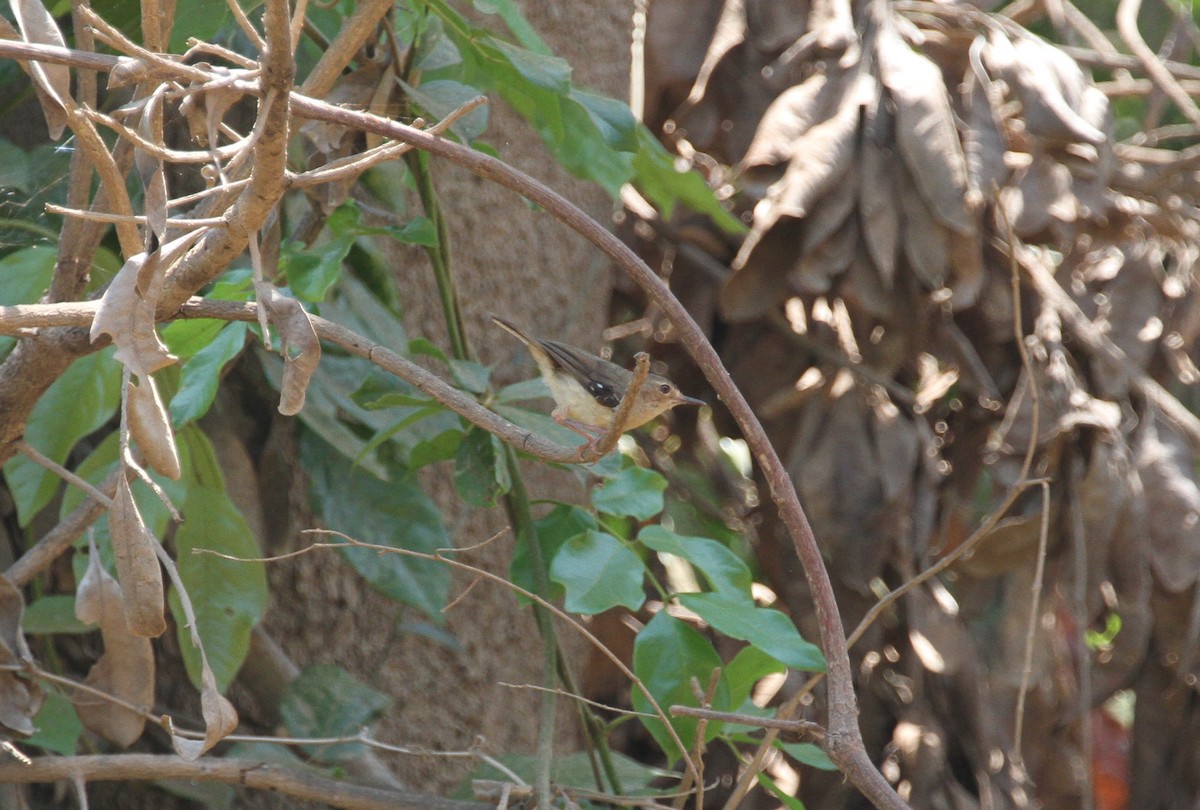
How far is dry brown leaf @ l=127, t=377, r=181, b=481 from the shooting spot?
4.52 feet

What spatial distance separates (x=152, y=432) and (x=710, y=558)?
109 cm

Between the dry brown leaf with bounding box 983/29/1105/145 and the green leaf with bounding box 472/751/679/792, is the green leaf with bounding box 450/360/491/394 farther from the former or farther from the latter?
the dry brown leaf with bounding box 983/29/1105/145

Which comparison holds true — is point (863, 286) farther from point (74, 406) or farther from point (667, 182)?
point (74, 406)

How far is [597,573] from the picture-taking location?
2051mm

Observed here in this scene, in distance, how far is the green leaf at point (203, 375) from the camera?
2064 mm

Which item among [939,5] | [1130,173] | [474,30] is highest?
[474,30]

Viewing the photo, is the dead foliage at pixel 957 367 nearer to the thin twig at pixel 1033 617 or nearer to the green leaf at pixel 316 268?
the thin twig at pixel 1033 617

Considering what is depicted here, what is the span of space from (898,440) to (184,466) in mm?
2040

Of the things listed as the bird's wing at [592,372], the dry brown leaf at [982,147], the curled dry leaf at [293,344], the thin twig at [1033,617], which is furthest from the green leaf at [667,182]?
the curled dry leaf at [293,344]

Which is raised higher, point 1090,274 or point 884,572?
point 1090,274

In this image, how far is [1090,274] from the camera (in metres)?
3.83

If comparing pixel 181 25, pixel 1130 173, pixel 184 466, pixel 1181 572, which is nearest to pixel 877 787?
pixel 184 466

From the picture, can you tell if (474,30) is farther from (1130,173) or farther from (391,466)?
(1130,173)

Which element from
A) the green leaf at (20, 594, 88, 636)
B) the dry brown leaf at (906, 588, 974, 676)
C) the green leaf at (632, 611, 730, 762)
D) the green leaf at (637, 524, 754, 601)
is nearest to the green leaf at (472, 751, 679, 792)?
the green leaf at (632, 611, 730, 762)
